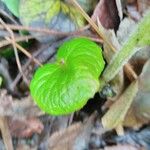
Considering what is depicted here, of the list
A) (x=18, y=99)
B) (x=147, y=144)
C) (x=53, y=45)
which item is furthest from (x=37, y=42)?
(x=147, y=144)

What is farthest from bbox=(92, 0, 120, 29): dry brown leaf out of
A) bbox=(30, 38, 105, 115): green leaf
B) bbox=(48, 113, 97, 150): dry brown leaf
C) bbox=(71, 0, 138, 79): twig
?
bbox=(48, 113, 97, 150): dry brown leaf

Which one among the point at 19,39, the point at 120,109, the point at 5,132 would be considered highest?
the point at 19,39

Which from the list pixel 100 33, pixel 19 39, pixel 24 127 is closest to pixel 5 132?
pixel 24 127

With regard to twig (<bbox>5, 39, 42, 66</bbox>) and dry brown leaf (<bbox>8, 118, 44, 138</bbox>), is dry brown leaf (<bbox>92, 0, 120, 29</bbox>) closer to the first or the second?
twig (<bbox>5, 39, 42, 66</bbox>)

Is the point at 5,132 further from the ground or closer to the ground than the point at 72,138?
further from the ground

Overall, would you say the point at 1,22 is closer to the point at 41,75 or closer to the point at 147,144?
the point at 41,75

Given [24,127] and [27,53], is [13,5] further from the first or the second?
[24,127]

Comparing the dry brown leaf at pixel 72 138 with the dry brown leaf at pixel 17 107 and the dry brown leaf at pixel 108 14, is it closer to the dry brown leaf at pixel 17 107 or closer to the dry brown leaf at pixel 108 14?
the dry brown leaf at pixel 17 107

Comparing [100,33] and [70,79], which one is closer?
[70,79]
